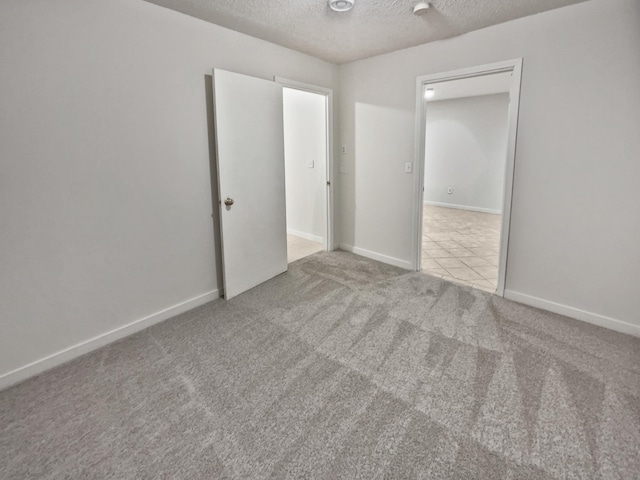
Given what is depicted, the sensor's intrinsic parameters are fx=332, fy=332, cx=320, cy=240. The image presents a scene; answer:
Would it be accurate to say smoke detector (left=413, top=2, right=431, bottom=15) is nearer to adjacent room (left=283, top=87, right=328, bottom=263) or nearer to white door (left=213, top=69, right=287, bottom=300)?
white door (left=213, top=69, right=287, bottom=300)

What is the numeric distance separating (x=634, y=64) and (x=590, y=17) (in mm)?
448

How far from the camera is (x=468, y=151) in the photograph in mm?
6965

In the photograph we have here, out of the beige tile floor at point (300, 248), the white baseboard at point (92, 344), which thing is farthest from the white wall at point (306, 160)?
the white baseboard at point (92, 344)

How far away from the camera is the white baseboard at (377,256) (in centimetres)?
379

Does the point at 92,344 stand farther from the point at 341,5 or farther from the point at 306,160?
the point at 306,160

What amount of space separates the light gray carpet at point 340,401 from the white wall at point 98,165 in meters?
0.37

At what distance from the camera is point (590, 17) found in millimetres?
2297

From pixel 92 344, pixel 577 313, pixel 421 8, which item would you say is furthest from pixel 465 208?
pixel 92 344

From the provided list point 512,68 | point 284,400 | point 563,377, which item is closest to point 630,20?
point 512,68

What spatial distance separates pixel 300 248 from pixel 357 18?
2762 millimetres

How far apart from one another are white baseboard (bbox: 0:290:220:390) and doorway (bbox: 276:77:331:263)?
5.07 feet

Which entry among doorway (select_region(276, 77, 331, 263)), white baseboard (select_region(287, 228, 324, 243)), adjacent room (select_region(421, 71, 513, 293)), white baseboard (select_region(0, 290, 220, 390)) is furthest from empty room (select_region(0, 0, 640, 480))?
adjacent room (select_region(421, 71, 513, 293))

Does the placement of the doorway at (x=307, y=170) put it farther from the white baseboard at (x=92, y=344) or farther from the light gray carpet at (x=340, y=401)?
the light gray carpet at (x=340, y=401)

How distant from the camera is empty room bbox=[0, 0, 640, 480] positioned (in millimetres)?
1580
